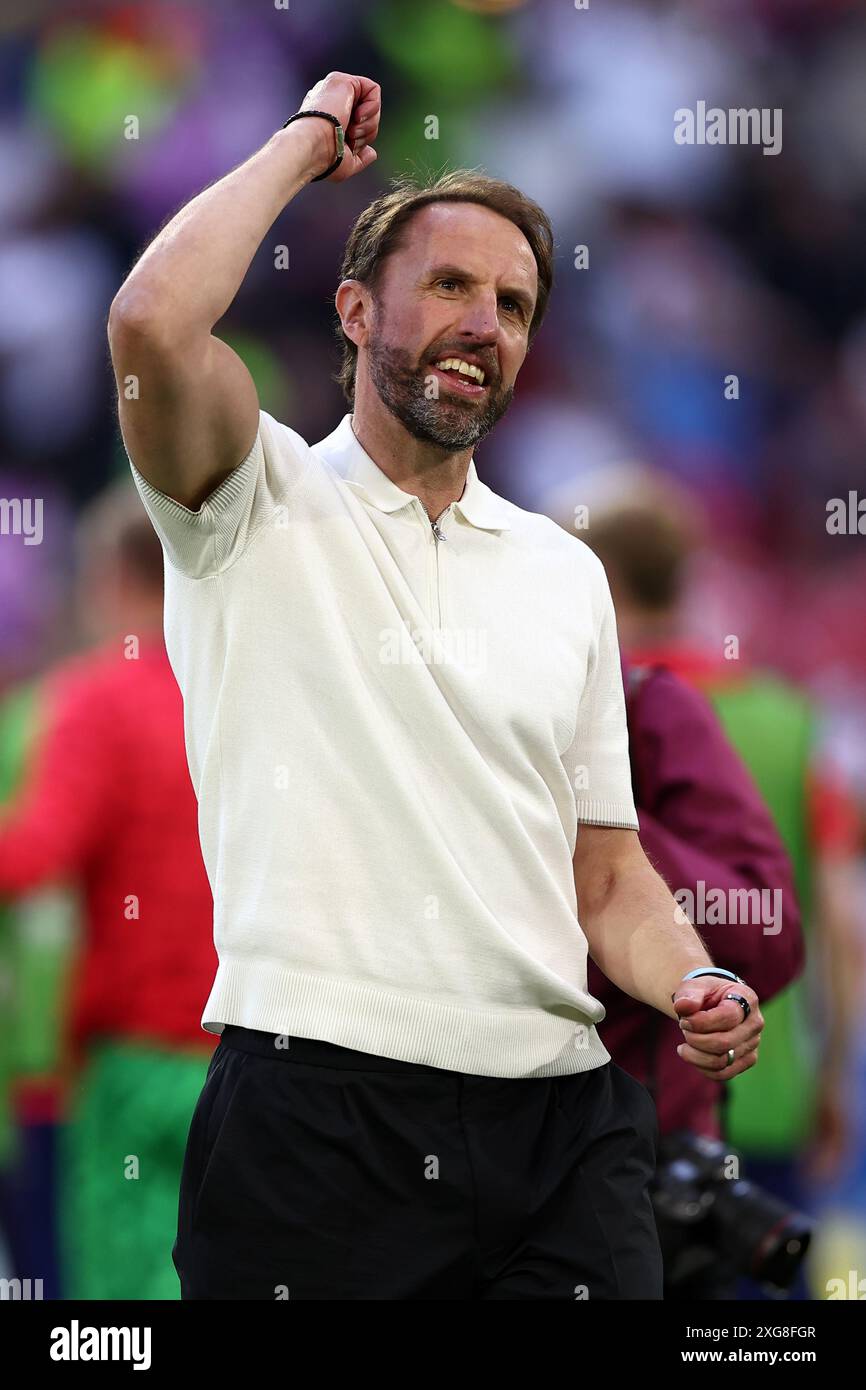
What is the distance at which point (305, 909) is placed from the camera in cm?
178

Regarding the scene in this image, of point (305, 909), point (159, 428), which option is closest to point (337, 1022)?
point (305, 909)

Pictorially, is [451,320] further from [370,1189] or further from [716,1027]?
[370,1189]

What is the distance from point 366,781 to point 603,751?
378 millimetres

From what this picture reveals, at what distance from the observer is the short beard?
6.54 feet

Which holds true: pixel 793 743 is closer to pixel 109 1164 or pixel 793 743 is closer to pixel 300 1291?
pixel 109 1164

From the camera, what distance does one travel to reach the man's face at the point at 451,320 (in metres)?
2.00

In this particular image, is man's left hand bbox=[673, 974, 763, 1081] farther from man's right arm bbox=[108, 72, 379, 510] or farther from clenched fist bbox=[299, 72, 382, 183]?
clenched fist bbox=[299, 72, 382, 183]

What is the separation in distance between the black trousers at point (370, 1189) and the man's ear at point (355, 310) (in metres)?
0.83

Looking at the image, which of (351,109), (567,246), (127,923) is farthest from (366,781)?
(567,246)

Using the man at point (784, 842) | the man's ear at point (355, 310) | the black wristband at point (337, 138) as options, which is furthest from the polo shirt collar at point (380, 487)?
the man at point (784, 842)

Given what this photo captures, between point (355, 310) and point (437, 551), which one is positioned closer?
point (437, 551)

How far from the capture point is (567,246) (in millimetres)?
6246

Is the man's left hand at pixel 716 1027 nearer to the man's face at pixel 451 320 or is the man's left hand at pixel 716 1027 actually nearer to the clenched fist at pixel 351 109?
the man's face at pixel 451 320

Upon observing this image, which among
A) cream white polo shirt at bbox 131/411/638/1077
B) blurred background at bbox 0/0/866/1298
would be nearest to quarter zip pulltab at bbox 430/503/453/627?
cream white polo shirt at bbox 131/411/638/1077
